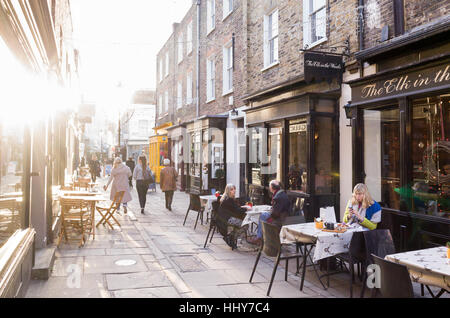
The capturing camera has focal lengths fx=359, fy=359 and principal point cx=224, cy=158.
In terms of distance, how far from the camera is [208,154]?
15.6 m

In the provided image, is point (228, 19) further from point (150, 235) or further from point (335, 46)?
point (150, 235)

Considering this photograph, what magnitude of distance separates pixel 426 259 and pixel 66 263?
5279mm

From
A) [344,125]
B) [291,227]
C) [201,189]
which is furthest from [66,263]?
[201,189]

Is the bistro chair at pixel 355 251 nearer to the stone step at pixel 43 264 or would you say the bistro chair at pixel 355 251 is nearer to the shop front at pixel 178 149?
the stone step at pixel 43 264

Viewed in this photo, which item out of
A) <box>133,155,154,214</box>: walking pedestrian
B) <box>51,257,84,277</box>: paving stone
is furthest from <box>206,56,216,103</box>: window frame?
<box>51,257,84,277</box>: paving stone

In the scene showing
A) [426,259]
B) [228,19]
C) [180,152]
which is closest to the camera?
[426,259]

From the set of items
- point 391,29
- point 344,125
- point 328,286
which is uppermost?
point 391,29

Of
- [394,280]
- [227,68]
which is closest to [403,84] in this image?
[394,280]

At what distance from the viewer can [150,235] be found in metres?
8.34

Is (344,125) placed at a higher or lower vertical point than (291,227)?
higher

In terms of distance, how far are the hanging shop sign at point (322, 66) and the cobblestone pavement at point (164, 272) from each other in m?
3.97

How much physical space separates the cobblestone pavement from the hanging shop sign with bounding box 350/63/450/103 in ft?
10.8

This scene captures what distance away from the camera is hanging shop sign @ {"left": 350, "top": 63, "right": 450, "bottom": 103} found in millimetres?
5531

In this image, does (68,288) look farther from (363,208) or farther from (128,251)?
(363,208)
